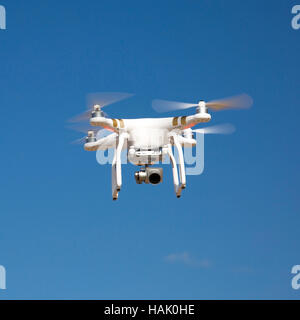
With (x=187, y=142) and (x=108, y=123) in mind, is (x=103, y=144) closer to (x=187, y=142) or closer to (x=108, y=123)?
(x=108, y=123)

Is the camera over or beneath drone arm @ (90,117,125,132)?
beneath

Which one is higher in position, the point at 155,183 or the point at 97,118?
the point at 97,118

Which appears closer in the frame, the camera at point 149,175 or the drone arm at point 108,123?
the drone arm at point 108,123

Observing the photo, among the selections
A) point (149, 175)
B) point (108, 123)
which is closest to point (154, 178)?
point (149, 175)

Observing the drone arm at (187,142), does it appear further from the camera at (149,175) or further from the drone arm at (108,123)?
the drone arm at (108,123)

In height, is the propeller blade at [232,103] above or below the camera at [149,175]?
above

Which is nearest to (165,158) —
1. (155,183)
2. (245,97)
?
(155,183)

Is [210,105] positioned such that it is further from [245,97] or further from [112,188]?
[112,188]

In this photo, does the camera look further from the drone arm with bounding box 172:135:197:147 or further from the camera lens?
the drone arm with bounding box 172:135:197:147
